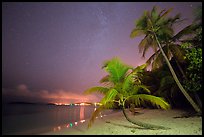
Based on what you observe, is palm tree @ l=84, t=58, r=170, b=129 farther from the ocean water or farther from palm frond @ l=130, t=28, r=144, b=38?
the ocean water

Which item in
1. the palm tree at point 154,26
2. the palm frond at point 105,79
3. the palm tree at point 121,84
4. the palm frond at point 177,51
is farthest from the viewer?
the palm frond at point 177,51

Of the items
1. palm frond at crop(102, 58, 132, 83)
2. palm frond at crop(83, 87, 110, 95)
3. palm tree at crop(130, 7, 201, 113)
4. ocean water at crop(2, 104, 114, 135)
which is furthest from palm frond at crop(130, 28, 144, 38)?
ocean water at crop(2, 104, 114, 135)

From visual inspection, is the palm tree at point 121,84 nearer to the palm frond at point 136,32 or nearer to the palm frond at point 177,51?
the palm frond at point 136,32

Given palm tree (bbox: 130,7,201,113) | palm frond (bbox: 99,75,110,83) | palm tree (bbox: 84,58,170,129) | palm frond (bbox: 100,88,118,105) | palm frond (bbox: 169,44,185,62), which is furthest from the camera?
palm frond (bbox: 169,44,185,62)

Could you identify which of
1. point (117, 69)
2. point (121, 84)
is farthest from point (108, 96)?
point (117, 69)

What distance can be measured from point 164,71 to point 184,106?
12.7ft

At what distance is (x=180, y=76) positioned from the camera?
594 inches

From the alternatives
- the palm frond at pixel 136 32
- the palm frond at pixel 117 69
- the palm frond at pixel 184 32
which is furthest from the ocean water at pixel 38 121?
the palm frond at pixel 184 32

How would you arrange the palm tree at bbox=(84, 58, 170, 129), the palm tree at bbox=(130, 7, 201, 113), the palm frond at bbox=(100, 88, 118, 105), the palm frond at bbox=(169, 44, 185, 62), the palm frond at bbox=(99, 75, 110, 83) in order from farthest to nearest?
the palm frond at bbox=(169, 44, 185, 62) → the palm tree at bbox=(130, 7, 201, 113) → the palm frond at bbox=(99, 75, 110, 83) → the palm tree at bbox=(84, 58, 170, 129) → the palm frond at bbox=(100, 88, 118, 105)

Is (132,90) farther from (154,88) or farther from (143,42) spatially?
(154,88)

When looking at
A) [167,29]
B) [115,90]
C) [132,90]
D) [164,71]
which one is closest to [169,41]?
[167,29]

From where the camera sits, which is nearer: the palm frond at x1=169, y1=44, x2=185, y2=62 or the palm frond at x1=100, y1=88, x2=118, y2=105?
the palm frond at x1=100, y1=88, x2=118, y2=105

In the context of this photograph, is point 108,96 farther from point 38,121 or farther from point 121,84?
point 38,121

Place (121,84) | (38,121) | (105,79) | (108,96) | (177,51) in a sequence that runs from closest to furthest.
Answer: (108,96), (121,84), (105,79), (177,51), (38,121)
